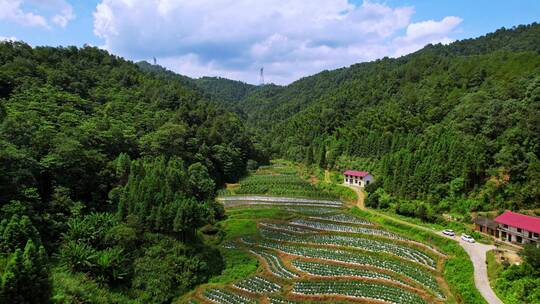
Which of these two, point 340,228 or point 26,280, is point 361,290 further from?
point 26,280

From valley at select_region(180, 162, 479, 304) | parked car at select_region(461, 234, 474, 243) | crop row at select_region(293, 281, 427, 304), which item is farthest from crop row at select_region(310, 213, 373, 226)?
crop row at select_region(293, 281, 427, 304)

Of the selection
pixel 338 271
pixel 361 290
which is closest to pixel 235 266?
pixel 338 271

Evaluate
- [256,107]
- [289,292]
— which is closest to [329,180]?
[289,292]

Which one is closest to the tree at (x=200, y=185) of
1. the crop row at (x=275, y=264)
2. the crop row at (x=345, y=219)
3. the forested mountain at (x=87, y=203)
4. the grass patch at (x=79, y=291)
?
the forested mountain at (x=87, y=203)

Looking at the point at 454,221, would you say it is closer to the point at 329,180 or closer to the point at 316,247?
the point at 316,247

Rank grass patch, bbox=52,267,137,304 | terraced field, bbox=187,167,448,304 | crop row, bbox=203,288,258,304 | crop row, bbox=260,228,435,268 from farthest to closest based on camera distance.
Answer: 1. crop row, bbox=260,228,435,268
2. terraced field, bbox=187,167,448,304
3. crop row, bbox=203,288,258,304
4. grass patch, bbox=52,267,137,304

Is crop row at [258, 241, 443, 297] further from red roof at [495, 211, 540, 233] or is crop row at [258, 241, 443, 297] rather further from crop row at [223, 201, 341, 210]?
crop row at [223, 201, 341, 210]

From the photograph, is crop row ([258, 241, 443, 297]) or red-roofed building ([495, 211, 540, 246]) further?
red-roofed building ([495, 211, 540, 246])

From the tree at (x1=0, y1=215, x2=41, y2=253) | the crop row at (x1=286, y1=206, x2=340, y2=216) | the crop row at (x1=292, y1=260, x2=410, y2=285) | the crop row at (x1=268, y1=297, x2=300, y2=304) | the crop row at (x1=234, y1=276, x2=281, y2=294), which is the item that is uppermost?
the tree at (x1=0, y1=215, x2=41, y2=253)
